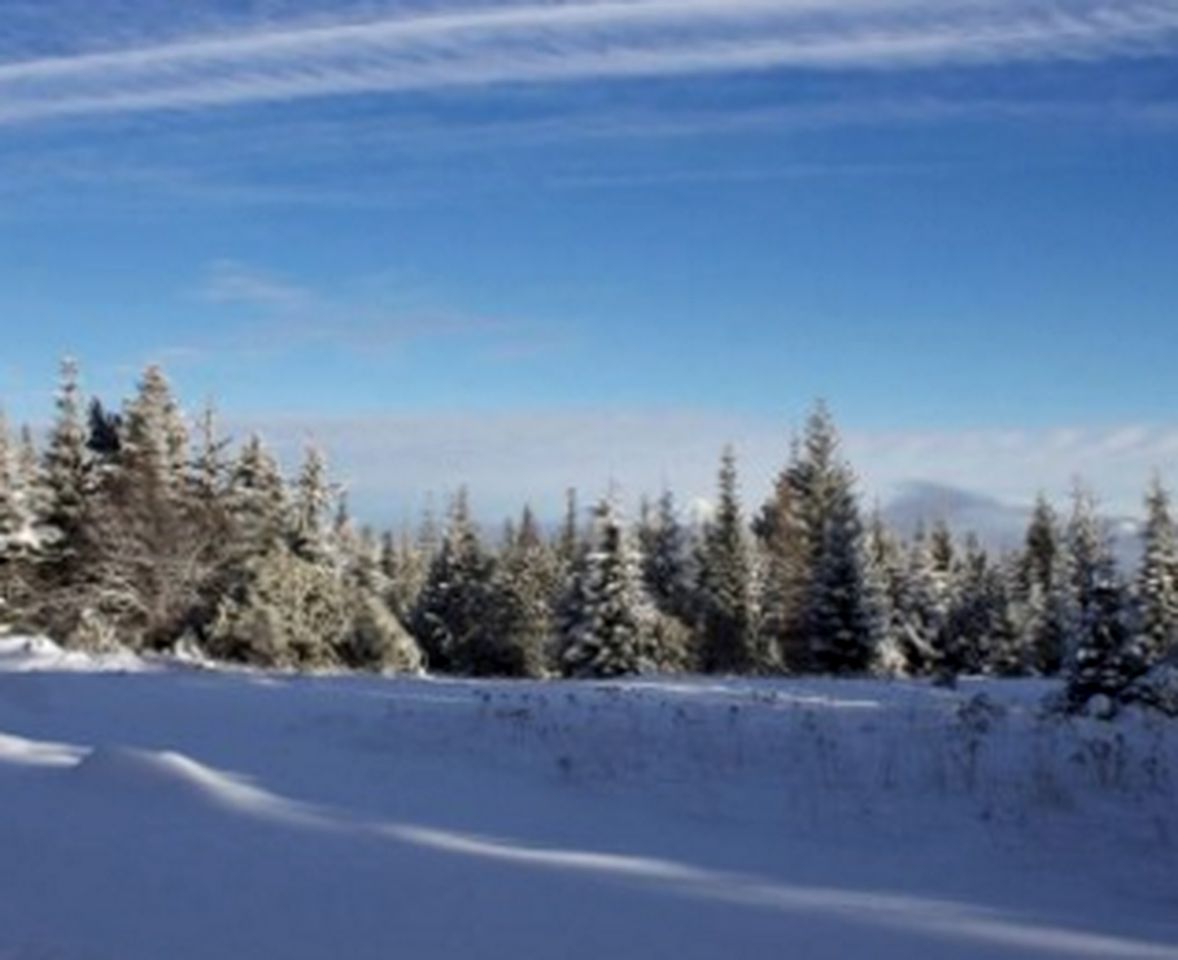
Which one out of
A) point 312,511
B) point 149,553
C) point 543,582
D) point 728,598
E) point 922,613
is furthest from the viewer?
point 543,582

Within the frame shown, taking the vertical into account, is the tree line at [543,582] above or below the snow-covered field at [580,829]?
above

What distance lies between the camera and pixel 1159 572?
59.9 meters

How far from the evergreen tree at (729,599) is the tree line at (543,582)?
4.0 inches

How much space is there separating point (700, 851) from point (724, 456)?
6370cm

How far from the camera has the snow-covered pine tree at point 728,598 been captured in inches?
2552

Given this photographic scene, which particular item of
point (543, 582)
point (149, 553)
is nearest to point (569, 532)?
point (543, 582)

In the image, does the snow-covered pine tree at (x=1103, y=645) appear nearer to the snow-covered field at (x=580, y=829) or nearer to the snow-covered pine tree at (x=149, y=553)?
the snow-covered field at (x=580, y=829)

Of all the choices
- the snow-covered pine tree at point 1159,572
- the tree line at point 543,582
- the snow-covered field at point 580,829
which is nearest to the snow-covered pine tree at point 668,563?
the tree line at point 543,582

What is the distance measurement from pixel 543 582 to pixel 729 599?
15876 millimetres

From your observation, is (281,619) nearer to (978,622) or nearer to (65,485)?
(65,485)

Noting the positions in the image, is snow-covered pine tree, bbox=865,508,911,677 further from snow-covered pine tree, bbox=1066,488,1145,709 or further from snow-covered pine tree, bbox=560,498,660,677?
snow-covered pine tree, bbox=560,498,660,677

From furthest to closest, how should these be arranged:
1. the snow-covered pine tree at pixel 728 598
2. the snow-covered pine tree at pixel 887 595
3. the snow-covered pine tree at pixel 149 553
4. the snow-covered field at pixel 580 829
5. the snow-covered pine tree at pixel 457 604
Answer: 1. the snow-covered pine tree at pixel 457 604
2. the snow-covered pine tree at pixel 728 598
3. the snow-covered pine tree at pixel 887 595
4. the snow-covered pine tree at pixel 149 553
5. the snow-covered field at pixel 580 829

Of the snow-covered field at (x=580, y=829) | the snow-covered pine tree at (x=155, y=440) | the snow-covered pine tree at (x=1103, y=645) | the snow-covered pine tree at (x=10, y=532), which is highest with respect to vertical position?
the snow-covered pine tree at (x=155, y=440)

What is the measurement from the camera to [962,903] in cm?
706
